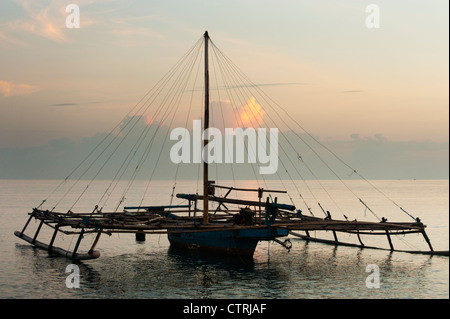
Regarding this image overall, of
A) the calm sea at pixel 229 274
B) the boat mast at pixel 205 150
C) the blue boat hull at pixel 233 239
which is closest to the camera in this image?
the calm sea at pixel 229 274

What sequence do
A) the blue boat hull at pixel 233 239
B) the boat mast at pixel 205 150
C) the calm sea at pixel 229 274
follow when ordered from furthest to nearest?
1. the boat mast at pixel 205 150
2. the blue boat hull at pixel 233 239
3. the calm sea at pixel 229 274

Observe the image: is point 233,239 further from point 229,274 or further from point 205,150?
point 205,150

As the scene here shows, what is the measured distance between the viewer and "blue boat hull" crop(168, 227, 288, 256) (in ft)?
116

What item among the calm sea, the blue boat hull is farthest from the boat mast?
the calm sea

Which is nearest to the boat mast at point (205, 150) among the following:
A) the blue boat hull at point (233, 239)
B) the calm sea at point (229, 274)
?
the blue boat hull at point (233, 239)

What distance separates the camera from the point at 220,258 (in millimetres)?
38188

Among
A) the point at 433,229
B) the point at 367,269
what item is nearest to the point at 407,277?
the point at 367,269

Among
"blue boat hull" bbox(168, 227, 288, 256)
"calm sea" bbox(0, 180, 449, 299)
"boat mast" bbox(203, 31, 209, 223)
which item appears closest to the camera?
"calm sea" bbox(0, 180, 449, 299)

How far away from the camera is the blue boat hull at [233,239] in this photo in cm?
3528

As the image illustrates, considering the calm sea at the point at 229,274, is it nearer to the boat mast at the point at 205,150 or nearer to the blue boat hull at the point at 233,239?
the blue boat hull at the point at 233,239

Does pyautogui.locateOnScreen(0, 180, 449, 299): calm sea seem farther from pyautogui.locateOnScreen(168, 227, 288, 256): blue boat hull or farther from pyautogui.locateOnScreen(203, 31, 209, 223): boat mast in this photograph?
pyautogui.locateOnScreen(203, 31, 209, 223): boat mast
